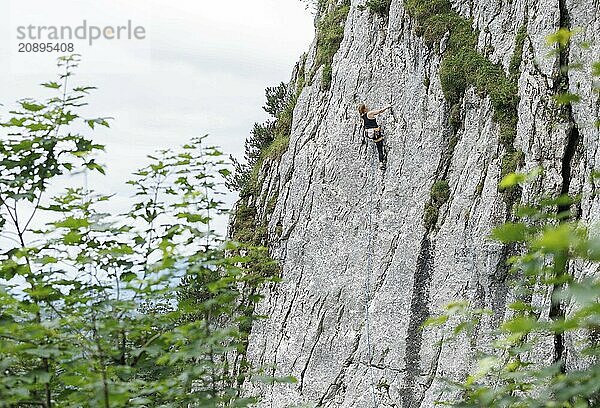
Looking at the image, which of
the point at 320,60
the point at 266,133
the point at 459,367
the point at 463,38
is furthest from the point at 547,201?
the point at 266,133

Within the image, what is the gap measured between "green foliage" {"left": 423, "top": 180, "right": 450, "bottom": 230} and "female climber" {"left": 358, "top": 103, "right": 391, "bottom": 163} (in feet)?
9.57

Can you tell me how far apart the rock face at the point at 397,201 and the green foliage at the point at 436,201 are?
0.61 feet

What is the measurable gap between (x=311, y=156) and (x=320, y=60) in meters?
3.74

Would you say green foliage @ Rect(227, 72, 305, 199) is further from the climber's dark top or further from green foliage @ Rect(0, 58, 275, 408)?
green foliage @ Rect(0, 58, 275, 408)

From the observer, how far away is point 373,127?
18969mm

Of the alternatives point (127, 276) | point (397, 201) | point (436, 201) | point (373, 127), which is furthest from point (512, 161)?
point (127, 276)

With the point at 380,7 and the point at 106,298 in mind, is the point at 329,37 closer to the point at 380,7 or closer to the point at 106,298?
the point at 380,7

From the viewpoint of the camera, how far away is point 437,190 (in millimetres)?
16141

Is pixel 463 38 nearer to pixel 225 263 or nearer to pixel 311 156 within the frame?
pixel 311 156

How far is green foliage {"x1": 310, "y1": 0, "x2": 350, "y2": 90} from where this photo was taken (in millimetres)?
22766

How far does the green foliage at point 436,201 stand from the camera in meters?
15.9

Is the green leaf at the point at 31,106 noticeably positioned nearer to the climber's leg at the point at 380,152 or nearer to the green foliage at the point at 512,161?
the green foliage at the point at 512,161

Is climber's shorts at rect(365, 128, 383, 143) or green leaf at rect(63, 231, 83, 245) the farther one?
climber's shorts at rect(365, 128, 383, 143)

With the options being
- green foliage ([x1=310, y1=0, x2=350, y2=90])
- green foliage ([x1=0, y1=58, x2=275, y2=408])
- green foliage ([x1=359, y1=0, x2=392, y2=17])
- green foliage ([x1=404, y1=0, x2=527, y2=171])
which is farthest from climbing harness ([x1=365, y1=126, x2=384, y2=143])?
green foliage ([x1=0, y1=58, x2=275, y2=408])
